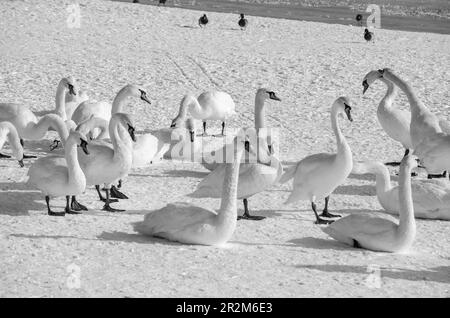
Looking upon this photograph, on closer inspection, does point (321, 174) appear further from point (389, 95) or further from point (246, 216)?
point (389, 95)

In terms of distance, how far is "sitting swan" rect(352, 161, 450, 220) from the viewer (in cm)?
818

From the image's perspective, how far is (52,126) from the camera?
9.84m

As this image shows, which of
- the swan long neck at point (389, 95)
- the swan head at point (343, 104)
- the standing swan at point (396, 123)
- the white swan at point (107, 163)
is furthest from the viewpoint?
the swan long neck at point (389, 95)

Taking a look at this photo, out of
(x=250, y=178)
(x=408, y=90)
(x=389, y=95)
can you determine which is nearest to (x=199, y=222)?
(x=250, y=178)

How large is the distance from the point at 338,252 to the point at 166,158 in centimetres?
362

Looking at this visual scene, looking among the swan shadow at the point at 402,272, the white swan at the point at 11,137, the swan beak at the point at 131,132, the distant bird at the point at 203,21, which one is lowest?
the swan shadow at the point at 402,272

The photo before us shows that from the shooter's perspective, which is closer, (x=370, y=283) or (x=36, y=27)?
(x=370, y=283)

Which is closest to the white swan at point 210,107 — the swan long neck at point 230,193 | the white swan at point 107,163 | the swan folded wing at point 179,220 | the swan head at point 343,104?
the swan head at point 343,104

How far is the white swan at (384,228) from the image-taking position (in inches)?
279

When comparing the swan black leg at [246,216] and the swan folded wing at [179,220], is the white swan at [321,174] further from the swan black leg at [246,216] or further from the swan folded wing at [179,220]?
the swan folded wing at [179,220]

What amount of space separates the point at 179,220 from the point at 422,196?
233 cm

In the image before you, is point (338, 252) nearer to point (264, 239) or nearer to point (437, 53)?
point (264, 239)

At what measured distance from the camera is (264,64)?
15.4 meters
